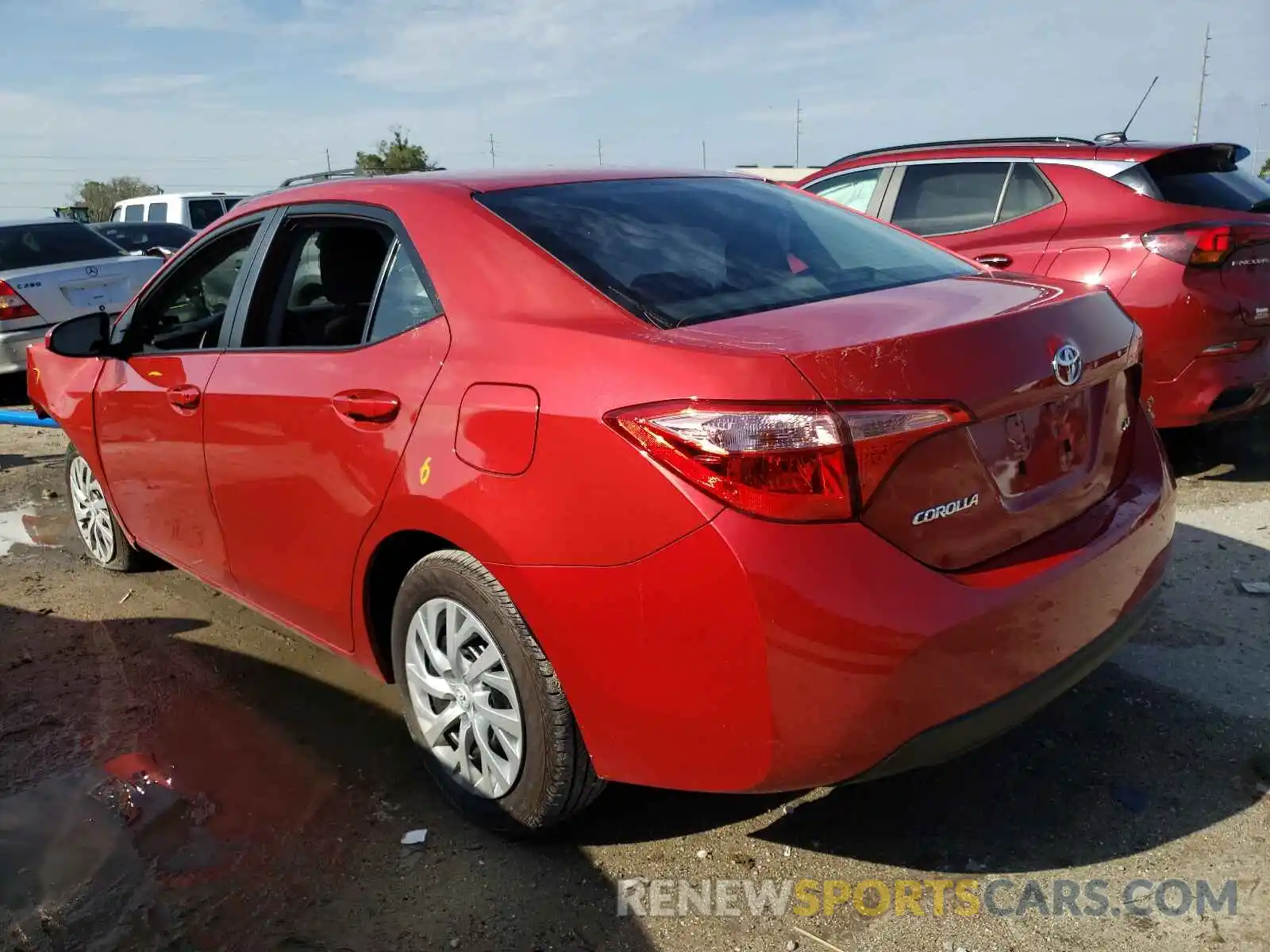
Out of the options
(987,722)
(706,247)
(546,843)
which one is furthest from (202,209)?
(987,722)

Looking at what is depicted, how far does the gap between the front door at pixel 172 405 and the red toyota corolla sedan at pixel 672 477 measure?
21 cm

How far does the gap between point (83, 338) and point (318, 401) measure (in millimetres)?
1755

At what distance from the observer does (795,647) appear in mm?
2021

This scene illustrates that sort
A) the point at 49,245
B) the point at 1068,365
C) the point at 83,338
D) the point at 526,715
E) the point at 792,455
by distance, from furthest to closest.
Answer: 1. the point at 49,245
2. the point at 83,338
3. the point at 526,715
4. the point at 1068,365
5. the point at 792,455

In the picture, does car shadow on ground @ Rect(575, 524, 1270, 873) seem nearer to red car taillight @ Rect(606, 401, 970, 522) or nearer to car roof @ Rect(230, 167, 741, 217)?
red car taillight @ Rect(606, 401, 970, 522)

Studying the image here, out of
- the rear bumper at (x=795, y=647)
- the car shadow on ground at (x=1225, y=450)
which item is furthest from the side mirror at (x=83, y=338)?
the car shadow on ground at (x=1225, y=450)

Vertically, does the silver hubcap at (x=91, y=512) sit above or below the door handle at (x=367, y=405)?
below

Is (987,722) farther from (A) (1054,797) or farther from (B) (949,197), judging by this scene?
(B) (949,197)

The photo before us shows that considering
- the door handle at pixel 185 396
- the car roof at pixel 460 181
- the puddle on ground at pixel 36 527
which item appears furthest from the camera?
the puddle on ground at pixel 36 527

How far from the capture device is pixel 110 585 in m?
4.79

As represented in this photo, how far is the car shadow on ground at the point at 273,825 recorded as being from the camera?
2463 millimetres

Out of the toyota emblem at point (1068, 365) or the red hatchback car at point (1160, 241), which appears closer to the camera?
the toyota emblem at point (1068, 365)

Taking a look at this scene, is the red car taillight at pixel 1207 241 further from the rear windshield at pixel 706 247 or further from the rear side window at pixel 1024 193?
the rear windshield at pixel 706 247

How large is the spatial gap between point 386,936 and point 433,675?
0.65m
